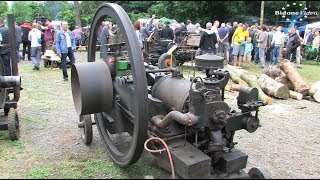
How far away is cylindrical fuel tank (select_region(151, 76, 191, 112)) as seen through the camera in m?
3.45

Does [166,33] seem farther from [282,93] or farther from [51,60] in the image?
[282,93]

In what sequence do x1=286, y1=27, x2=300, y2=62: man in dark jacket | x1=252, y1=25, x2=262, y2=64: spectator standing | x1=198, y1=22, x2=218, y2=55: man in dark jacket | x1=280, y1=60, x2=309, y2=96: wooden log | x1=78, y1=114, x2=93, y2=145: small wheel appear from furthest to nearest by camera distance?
x1=252, y1=25, x2=262, y2=64: spectator standing
x1=286, y1=27, x2=300, y2=62: man in dark jacket
x1=198, y1=22, x2=218, y2=55: man in dark jacket
x1=280, y1=60, x2=309, y2=96: wooden log
x1=78, y1=114, x2=93, y2=145: small wheel

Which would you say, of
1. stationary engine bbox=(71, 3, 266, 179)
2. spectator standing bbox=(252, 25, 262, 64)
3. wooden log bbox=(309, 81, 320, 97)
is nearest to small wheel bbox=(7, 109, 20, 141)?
stationary engine bbox=(71, 3, 266, 179)

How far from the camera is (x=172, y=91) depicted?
11.9 feet

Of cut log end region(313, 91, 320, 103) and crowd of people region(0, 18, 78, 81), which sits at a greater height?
crowd of people region(0, 18, 78, 81)

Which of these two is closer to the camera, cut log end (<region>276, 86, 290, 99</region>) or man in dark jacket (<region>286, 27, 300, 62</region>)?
cut log end (<region>276, 86, 290, 99</region>)

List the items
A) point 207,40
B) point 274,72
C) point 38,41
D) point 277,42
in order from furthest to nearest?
1. point 277,42
2. point 38,41
3. point 207,40
4. point 274,72

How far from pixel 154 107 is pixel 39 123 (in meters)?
3.26

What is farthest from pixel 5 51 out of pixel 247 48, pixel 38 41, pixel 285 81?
pixel 247 48

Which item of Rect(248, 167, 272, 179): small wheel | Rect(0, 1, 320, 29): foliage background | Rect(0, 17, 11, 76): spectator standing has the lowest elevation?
Rect(248, 167, 272, 179): small wheel

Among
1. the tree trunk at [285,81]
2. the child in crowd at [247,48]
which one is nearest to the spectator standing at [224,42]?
the child in crowd at [247,48]

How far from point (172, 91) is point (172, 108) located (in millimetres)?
182

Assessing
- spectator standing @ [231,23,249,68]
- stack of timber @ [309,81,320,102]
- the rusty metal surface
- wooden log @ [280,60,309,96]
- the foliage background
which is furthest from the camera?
the foliage background

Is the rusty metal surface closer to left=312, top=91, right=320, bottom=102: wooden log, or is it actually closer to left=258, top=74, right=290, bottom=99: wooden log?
left=258, top=74, right=290, bottom=99: wooden log
